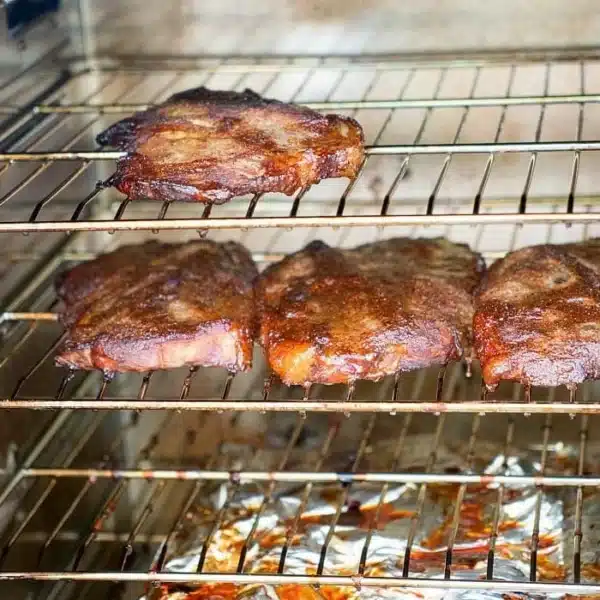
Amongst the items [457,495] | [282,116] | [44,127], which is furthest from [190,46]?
[457,495]

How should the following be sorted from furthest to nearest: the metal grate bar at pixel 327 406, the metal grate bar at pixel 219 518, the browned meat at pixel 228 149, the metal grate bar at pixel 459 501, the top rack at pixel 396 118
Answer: the top rack at pixel 396 118 → the metal grate bar at pixel 219 518 → the metal grate bar at pixel 459 501 → the browned meat at pixel 228 149 → the metal grate bar at pixel 327 406

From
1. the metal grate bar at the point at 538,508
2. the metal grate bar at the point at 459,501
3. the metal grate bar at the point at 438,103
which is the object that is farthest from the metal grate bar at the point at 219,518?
the metal grate bar at the point at 438,103

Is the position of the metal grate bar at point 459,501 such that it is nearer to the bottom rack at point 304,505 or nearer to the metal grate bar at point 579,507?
the bottom rack at point 304,505

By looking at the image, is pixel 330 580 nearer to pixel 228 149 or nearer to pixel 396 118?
pixel 228 149

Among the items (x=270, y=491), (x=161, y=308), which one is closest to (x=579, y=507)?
(x=270, y=491)

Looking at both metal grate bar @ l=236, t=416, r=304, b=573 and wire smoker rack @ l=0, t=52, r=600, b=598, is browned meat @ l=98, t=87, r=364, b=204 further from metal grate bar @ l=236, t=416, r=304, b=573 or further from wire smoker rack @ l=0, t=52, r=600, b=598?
metal grate bar @ l=236, t=416, r=304, b=573

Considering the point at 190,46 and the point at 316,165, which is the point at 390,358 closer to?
the point at 316,165
